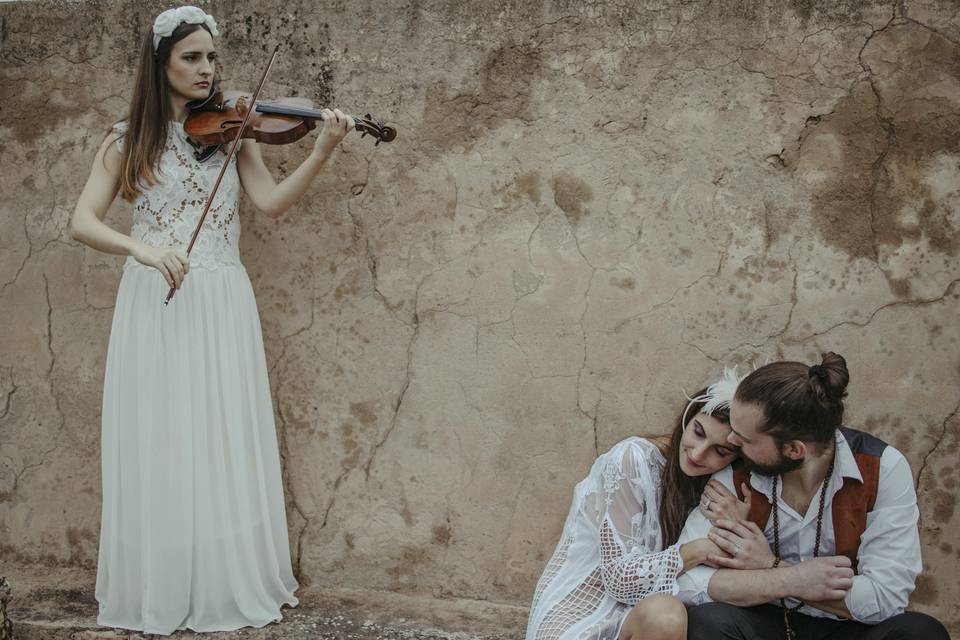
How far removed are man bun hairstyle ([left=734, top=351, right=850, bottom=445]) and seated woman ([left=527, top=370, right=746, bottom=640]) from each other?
138 millimetres

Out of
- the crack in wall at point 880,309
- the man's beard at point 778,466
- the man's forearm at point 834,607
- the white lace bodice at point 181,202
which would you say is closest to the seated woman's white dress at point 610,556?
the man's beard at point 778,466

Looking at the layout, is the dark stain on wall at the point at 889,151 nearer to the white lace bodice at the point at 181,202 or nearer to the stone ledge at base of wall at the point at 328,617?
the stone ledge at base of wall at the point at 328,617

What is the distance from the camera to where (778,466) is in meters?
2.42

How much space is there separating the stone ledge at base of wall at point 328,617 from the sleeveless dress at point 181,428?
0.28 feet

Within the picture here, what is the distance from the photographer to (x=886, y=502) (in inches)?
95.2

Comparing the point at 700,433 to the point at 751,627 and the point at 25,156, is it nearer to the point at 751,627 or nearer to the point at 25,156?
the point at 751,627

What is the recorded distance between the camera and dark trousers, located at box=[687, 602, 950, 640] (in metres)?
2.32

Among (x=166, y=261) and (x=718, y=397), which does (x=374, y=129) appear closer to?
(x=166, y=261)

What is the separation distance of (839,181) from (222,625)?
242cm

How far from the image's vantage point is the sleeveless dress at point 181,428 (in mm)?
2984

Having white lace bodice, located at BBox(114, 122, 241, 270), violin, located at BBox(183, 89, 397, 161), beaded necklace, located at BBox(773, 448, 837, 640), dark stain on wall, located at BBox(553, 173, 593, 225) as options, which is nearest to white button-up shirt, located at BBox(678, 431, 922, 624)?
beaded necklace, located at BBox(773, 448, 837, 640)

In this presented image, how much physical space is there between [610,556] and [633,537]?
0.26ft

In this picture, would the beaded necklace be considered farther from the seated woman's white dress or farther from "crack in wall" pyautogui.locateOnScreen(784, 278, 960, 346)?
"crack in wall" pyautogui.locateOnScreen(784, 278, 960, 346)

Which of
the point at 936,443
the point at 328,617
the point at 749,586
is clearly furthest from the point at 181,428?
the point at 936,443
